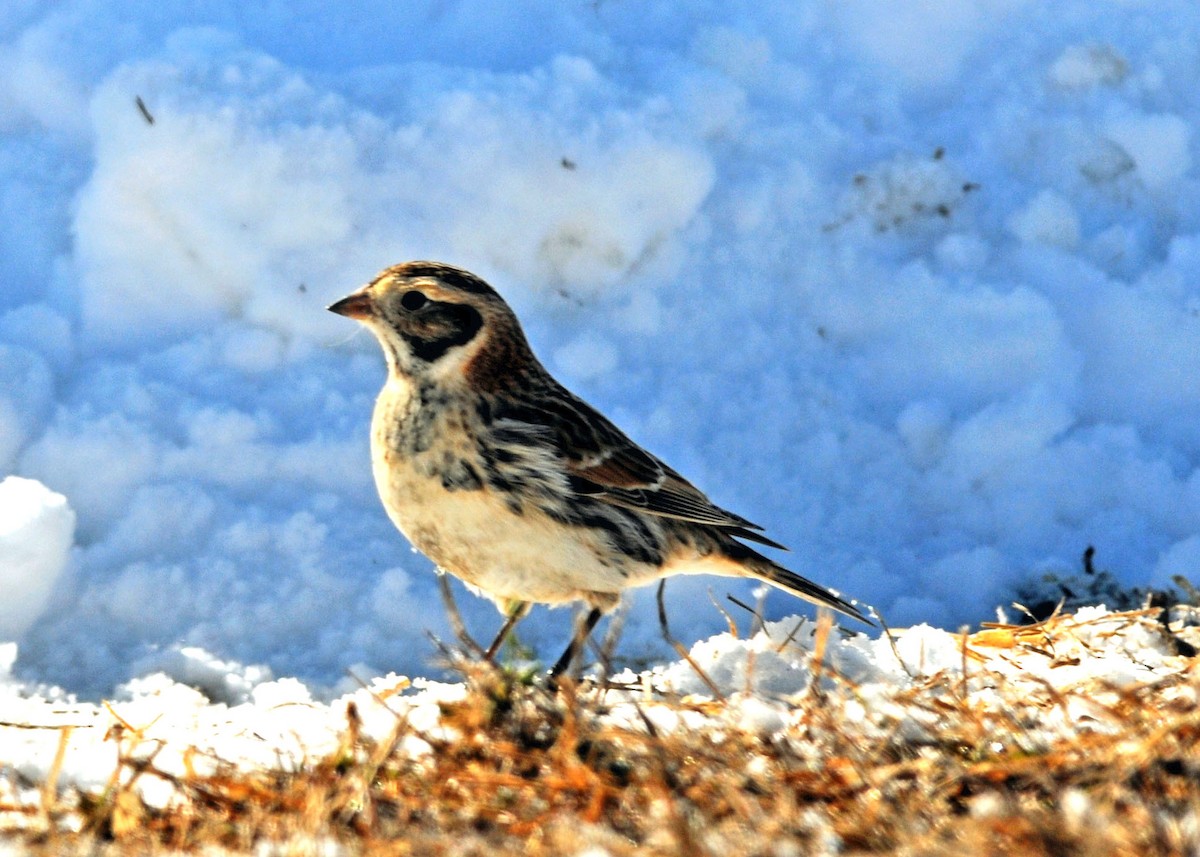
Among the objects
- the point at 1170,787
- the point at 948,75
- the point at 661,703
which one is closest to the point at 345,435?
the point at 661,703

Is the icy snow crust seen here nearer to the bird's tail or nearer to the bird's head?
the bird's tail

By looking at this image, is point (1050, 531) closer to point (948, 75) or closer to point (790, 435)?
point (790, 435)

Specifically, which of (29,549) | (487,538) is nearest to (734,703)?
(487,538)

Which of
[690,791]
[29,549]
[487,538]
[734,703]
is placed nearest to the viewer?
[690,791]

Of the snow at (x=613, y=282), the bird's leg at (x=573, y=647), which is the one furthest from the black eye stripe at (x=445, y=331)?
the snow at (x=613, y=282)

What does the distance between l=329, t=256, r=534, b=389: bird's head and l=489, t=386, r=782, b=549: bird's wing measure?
0.72 feet

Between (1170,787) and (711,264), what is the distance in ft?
16.5

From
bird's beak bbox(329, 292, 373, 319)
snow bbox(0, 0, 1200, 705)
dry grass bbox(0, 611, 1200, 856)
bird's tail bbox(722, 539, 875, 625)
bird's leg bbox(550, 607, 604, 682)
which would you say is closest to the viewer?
dry grass bbox(0, 611, 1200, 856)

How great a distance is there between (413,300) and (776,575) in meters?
1.69

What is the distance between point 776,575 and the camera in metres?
5.93

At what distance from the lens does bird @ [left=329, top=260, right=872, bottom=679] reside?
5.06m

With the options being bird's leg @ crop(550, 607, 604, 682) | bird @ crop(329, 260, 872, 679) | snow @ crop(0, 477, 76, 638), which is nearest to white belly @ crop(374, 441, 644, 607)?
bird @ crop(329, 260, 872, 679)

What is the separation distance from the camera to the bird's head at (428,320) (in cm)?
534

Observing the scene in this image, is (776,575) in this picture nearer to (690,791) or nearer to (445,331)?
(445,331)
